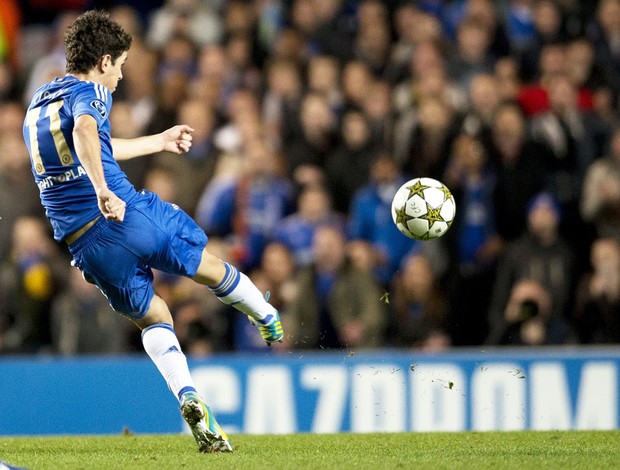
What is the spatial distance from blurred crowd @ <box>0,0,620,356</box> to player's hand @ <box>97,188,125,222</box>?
188 inches

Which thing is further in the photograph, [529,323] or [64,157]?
[529,323]

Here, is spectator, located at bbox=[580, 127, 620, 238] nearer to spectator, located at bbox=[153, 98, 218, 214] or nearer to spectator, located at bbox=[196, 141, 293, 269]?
spectator, located at bbox=[196, 141, 293, 269]

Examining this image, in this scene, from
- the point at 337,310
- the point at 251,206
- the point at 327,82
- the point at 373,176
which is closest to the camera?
the point at 337,310

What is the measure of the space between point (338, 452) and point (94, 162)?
87.9 inches

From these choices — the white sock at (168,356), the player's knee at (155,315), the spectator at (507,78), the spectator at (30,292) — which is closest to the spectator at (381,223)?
the spectator at (507,78)

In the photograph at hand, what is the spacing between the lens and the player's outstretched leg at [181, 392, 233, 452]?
22.0ft

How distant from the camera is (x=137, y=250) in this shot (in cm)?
680

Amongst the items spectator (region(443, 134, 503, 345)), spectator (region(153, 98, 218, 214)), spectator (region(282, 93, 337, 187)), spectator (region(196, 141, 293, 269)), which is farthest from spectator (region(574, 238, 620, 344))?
spectator (region(153, 98, 218, 214))

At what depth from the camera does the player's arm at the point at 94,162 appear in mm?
6320

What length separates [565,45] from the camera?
42.0 feet

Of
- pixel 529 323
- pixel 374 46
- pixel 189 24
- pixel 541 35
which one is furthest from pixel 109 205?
pixel 189 24

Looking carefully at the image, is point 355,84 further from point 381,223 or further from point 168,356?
point 168,356

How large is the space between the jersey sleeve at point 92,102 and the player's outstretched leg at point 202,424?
5.11ft

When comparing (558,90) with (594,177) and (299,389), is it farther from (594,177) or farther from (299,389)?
(299,389)
